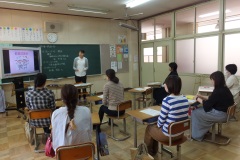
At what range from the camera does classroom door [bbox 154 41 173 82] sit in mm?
6802

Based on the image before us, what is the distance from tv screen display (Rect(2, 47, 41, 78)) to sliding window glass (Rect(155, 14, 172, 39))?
4.43 meters

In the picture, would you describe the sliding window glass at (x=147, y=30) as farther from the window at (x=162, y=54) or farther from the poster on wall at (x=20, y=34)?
the poster on wall at (x=20, y=34)

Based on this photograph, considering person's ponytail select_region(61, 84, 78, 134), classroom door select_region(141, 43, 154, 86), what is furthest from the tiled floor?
classroom door select_region(141, 43, 154, 86)

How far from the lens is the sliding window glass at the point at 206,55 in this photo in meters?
5.41

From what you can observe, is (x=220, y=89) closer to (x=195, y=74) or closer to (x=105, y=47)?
(x=195, y=74)

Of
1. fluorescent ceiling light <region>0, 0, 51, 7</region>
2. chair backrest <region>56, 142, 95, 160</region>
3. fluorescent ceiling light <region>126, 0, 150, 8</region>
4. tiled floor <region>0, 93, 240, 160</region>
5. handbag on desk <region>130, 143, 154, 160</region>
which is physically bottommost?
tiled floor <region>0, 93, 240, 160</region>

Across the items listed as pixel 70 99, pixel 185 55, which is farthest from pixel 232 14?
pixel 70 99

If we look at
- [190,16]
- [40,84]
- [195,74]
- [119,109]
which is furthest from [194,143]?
[190,16]

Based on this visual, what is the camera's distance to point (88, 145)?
1.66m

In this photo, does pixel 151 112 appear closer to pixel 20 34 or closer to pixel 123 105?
pixel 123 105

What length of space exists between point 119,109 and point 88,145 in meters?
1.51

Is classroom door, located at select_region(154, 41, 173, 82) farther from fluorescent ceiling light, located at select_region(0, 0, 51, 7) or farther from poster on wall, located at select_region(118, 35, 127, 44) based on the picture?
fluorescent ceiling light, located at select_region(0, 0, 51, 7)

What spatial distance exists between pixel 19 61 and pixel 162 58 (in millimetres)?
4917

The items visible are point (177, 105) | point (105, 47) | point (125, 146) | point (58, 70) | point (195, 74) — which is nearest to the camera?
point (177, 105)
